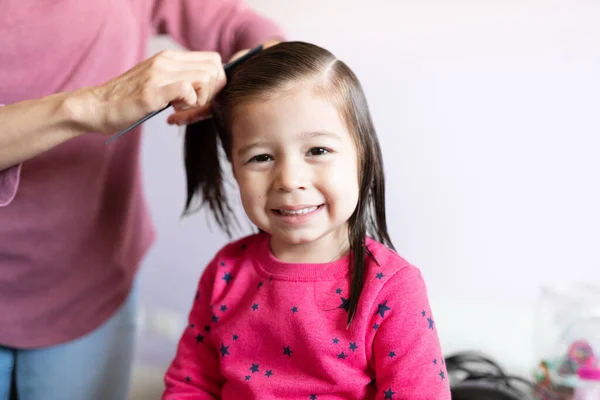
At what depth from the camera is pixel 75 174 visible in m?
1.00

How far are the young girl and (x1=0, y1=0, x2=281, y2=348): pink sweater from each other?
244mm

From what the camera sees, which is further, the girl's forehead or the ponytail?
the ponytail

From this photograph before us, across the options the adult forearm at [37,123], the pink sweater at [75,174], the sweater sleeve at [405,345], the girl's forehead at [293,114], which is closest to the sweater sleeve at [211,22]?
the pink sweater at [75,174]

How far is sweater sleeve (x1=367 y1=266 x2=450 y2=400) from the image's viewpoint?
801mm

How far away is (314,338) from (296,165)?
25 cm

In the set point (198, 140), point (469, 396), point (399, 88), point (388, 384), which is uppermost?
point (399, 88)

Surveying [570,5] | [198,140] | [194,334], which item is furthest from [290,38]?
[194,334]

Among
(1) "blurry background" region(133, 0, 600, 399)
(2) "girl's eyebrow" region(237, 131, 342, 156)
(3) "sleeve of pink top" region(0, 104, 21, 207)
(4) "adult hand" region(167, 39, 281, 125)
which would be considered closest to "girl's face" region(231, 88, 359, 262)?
(2) "girl's eyebrow" region(237, 131, 342, 156)

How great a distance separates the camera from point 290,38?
1387 millimetres

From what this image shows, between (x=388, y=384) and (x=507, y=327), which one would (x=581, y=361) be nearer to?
(x=507, y=327)

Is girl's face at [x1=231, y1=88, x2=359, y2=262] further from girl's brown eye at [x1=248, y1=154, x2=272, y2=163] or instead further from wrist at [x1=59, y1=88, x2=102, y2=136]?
wrist at [x1=59, y1=88, x2=102, y2=136]

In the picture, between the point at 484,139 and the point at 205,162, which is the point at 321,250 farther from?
the point at 484,139

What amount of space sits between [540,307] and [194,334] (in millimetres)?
849

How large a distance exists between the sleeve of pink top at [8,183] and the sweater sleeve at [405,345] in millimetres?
558
